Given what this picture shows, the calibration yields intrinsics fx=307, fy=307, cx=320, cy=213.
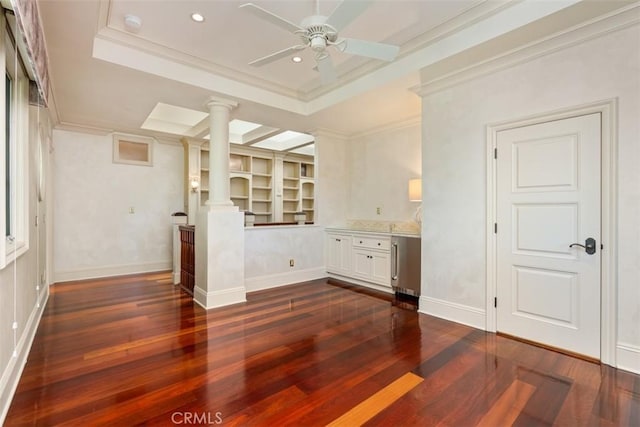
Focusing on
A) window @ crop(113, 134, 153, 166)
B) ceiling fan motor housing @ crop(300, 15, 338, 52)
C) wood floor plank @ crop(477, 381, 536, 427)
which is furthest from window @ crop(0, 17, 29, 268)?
window @ crop(113, 134, 153, 166)

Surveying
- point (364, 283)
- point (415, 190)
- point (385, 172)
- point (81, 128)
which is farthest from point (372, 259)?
point (81, 128)

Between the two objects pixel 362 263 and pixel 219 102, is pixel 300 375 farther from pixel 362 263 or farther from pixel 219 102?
pixel 219 102

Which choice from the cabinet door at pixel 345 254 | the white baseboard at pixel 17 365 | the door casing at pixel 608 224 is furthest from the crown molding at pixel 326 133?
the white baseboard at pixel 17 365

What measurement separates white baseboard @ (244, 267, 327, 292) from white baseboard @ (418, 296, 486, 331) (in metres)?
2.09

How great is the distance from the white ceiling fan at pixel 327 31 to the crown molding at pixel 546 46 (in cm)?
116

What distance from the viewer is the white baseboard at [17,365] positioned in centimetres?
182

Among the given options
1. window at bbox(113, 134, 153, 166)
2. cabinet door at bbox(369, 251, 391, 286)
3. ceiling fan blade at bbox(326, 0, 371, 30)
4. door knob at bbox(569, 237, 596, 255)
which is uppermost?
ceiling fan blade at bbox(326, 0, 371, 30)

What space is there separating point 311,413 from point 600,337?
2.36 metres

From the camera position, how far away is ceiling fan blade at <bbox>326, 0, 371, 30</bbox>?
1967 millimetres

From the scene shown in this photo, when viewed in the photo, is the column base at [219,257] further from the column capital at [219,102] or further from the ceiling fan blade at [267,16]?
the ceiling fan blade at [267,16]

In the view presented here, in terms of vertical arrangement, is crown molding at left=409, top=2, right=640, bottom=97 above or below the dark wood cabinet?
above

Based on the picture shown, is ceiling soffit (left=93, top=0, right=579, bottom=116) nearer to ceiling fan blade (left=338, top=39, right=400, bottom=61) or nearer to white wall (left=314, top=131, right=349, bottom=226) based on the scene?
ceiling fan blade (left=338, top=39, right=400, bottom=61)

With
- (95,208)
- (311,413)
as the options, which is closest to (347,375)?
(311,413)

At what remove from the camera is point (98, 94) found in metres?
3.90
